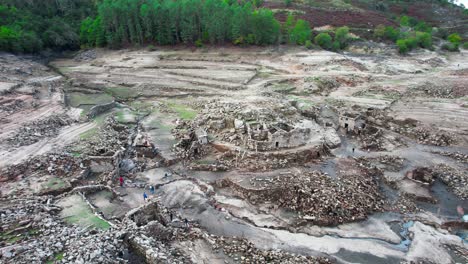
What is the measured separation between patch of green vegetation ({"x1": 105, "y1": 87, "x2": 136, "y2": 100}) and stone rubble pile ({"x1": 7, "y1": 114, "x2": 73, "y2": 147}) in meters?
8.64

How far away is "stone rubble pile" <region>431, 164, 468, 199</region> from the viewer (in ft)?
80.8

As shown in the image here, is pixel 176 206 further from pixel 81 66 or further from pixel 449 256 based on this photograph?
pixel 81 66

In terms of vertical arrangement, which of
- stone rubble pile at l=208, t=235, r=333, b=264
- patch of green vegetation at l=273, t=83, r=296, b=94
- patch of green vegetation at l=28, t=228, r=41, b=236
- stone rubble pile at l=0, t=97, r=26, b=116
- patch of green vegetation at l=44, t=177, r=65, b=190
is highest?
patch of green vegetation at l=273, t=83, r=296, b=94

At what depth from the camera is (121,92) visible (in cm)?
4334

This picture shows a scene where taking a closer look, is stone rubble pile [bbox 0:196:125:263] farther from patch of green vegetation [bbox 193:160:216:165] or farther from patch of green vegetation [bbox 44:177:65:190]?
patch of green vegetation [bbox 193:160:216:165]

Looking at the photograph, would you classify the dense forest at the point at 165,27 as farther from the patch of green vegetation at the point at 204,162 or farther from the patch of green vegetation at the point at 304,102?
the patch of green vegetation at the point at 204,162

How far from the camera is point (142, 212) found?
778 inches

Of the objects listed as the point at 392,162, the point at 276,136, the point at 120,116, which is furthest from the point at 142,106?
the point at 392,162

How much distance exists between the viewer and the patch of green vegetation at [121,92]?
4209cm

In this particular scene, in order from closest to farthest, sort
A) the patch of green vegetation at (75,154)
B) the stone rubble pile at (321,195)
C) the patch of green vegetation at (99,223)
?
the patch of green vegetation at (99,223)
the stone rubble pile at (321,195)
the patch of green vegetation at (75,154)

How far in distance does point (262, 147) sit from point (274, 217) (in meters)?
6.97

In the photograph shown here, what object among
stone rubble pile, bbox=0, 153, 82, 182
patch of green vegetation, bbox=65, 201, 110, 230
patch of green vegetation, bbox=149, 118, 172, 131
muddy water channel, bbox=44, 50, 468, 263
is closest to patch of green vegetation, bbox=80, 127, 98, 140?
muddy water channel, bbox=44, 50, 468, 263

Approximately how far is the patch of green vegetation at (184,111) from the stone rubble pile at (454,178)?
22.2m

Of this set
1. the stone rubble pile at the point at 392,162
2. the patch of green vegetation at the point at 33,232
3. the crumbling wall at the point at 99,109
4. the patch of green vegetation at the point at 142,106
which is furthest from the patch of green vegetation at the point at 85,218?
the stone rubble pile at the point at 392,162
